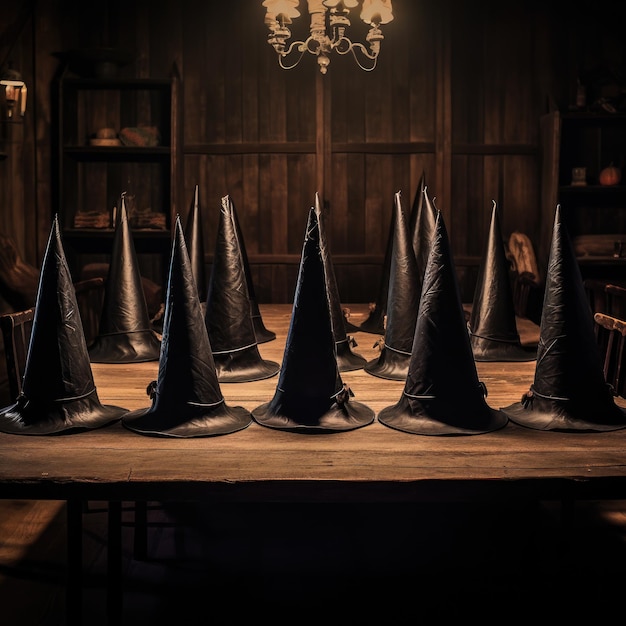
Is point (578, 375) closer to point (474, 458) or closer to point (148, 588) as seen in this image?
point (474, 458)

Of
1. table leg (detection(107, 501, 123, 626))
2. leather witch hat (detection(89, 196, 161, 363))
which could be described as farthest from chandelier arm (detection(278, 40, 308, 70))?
table leg (detection(107, 501, 123, 626))

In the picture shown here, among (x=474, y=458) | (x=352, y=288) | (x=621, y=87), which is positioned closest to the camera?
(x=474, y=458)

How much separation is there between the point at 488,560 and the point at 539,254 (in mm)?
3001

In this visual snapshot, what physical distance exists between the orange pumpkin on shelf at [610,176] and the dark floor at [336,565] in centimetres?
260

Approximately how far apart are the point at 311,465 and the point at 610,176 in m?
4.15

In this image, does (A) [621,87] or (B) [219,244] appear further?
(A) [621,87]

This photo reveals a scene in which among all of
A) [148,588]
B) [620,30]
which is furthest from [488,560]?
[620,30]

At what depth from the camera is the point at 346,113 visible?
5.23 meters

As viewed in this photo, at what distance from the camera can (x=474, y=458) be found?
151 centimetres

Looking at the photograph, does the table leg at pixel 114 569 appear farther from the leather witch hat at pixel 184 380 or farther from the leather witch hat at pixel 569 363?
the leather witch hat at pixel 569 363

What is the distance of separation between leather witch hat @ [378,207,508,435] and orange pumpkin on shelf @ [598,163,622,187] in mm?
3673

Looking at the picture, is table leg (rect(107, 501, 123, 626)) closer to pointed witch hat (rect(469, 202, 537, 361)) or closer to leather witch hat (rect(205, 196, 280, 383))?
leather witch hat (rect(205, 196, 280, 383))

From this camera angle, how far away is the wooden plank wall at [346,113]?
5176 mm

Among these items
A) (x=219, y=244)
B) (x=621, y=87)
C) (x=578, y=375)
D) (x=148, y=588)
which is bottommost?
(x=148, y=588)
